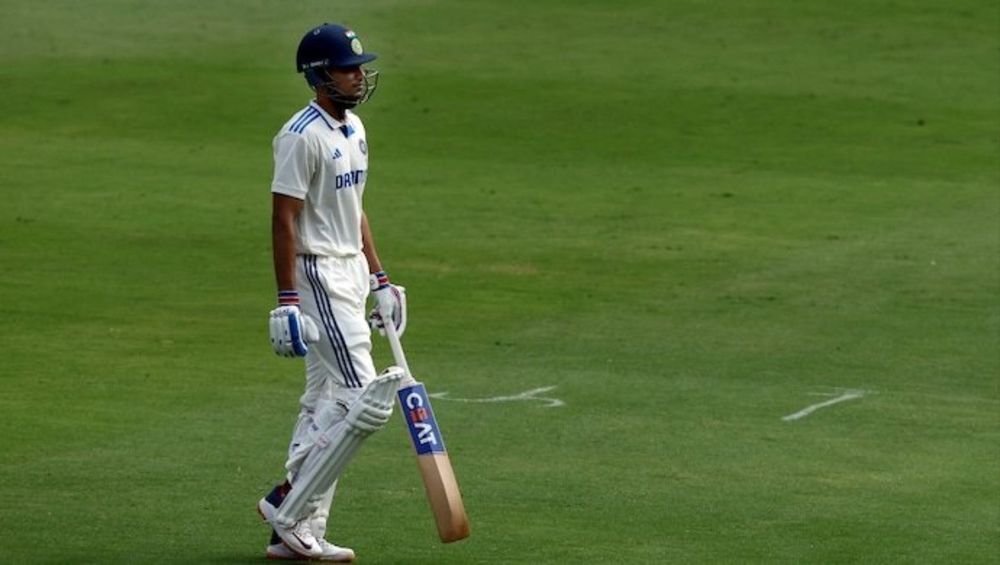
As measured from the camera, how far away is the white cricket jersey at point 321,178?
28.7 ft

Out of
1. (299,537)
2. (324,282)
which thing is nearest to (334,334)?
(324,282)

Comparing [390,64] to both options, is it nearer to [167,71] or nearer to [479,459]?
[167,71]

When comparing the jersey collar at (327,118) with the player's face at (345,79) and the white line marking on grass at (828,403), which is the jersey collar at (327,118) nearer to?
the player's face at (345,79)

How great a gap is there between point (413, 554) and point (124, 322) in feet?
23.5

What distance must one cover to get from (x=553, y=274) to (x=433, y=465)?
9.32m

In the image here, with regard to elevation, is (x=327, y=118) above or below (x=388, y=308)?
above

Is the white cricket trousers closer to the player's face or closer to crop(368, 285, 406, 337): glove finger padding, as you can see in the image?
crop(368, 285, 406, 337): glove finger padding

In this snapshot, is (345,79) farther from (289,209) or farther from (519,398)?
(519,398)

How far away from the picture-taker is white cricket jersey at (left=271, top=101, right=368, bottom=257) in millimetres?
8742

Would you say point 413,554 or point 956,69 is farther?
point 956,69

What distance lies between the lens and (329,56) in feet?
29.0

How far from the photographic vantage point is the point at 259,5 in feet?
107

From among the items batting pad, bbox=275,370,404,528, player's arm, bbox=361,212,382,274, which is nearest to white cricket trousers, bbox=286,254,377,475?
batting pad, bbox=275,370,404,528

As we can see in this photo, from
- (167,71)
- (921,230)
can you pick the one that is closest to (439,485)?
(921,230)
